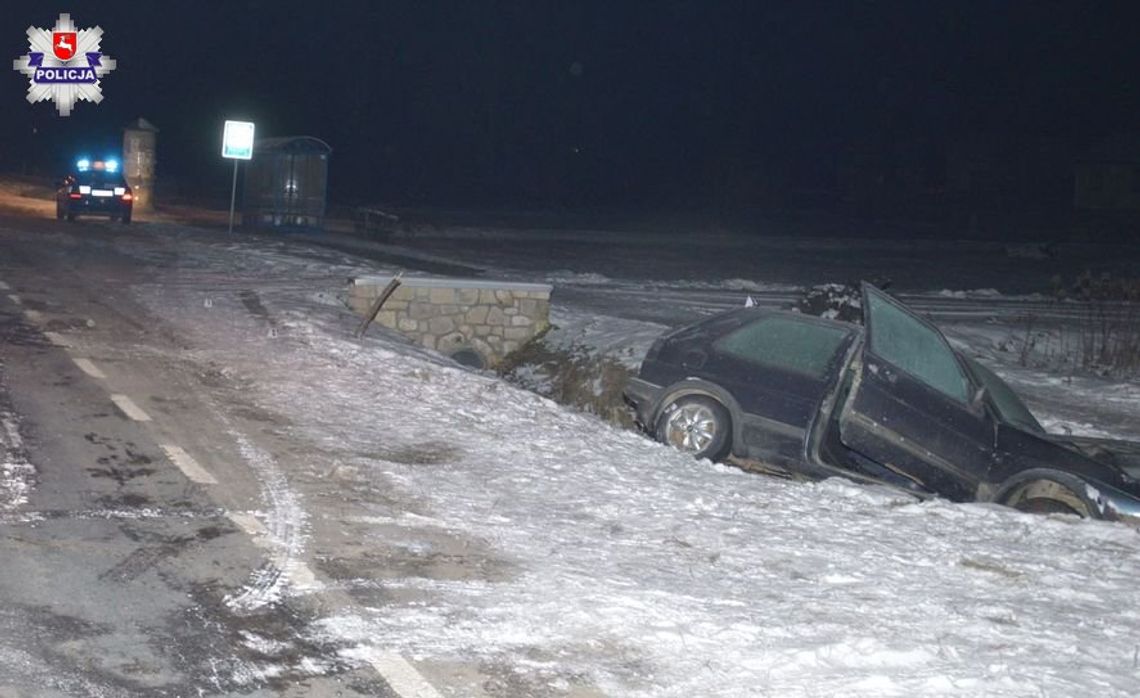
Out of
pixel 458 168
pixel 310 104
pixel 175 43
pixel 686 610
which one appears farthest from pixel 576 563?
pixel 175 43

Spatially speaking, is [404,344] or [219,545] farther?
[404,344]

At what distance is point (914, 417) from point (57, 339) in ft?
29.6

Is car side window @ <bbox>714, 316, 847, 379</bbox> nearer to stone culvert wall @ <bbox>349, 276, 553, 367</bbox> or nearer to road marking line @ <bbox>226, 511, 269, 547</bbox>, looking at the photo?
road marking line @ <bbox>226, 511, 269, 547</bbox>

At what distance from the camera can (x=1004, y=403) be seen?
1080cm

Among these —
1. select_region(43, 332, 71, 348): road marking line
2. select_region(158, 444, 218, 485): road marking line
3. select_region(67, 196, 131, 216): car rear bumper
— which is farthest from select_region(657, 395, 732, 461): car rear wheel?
select_region(67, 196, 131, 216): car rear bumper

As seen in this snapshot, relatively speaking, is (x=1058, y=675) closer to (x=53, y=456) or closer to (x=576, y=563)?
(x=576, y=563)

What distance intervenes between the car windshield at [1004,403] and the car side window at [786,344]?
114 cm

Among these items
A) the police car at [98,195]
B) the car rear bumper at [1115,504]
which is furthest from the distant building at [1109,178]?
the car rear bumper at [1115,504]

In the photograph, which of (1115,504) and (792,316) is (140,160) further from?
(1115,504)

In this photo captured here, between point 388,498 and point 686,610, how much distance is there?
8.69 ft

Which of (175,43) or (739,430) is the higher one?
(175,43)

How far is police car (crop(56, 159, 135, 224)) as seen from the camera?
32.1m

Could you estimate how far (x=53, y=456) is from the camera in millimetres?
9141

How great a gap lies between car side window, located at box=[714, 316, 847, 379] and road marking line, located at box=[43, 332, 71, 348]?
6964 mm
